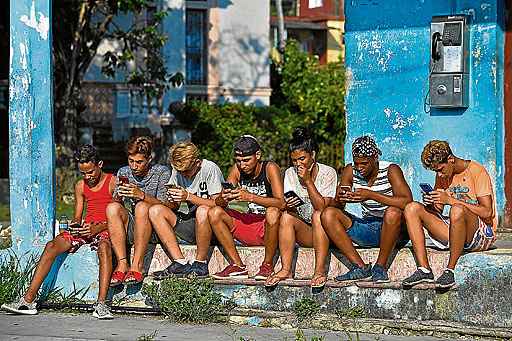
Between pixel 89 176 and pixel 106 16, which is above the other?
pixel 106 16

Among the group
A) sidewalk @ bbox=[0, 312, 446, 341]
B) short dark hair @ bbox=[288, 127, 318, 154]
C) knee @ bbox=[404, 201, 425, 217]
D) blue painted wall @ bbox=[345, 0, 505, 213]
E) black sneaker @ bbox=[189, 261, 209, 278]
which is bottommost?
sidewalk @ bbox=[0, 312, 446, 341]

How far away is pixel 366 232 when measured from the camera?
8.00 metres

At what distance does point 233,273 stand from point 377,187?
130cm

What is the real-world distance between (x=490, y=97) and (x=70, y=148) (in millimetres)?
12048

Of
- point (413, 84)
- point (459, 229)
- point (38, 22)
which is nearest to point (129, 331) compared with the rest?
point (459, 229)

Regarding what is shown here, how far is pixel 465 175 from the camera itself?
7.80 m

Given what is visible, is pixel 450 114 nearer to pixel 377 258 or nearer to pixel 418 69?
pixel 418 69

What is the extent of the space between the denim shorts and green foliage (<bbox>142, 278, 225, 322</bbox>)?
1.12 metres

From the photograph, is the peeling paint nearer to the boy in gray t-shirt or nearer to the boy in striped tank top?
the boy in gray t-shirt

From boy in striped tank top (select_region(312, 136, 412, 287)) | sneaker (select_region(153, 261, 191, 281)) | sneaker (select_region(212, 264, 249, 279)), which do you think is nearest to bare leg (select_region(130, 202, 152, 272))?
sneaker (select_region(153, 261, 191, 281))

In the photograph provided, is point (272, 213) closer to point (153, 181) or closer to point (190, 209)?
point (190, 209)

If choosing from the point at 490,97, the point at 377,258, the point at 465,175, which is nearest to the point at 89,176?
the point at 377,258

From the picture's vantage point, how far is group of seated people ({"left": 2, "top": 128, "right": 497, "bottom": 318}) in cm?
768

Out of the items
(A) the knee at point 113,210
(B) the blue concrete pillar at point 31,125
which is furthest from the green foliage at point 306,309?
(B) the blue concrete pillar at point 31,125
